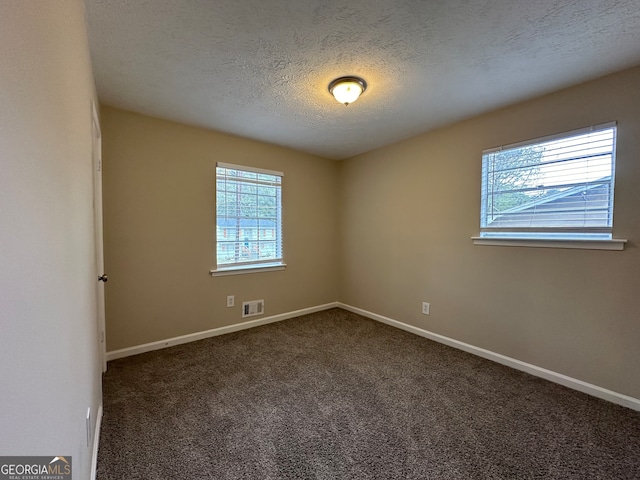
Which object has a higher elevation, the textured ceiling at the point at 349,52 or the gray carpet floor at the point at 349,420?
the textured ceiling at the point at 349,52

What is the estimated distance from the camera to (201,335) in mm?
3119

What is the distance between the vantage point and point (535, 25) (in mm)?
1532

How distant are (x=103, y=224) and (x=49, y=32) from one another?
2.12 meters

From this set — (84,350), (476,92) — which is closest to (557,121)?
(476,92)

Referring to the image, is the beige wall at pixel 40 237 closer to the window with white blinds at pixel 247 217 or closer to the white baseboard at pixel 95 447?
the white baseboard at pixel 95 447

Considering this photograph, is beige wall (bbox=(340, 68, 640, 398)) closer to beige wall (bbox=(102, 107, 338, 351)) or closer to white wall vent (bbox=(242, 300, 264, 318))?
beige wall (bbox=(102, 107, 338, 351))

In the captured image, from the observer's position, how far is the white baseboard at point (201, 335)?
267 cm

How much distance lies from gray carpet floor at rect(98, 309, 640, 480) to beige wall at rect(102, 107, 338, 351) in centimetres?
42

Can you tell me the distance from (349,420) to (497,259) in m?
1.94

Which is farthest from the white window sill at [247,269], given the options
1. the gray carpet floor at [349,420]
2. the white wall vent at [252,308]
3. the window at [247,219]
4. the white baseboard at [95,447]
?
the white baseboard at [95,447]

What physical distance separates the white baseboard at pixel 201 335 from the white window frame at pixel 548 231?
2430 millimetres

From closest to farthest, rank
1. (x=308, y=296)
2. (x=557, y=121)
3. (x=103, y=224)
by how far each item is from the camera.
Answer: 1. (x=557, y=121)
2. (x=103, y=224)
3. (x=308, y=296)

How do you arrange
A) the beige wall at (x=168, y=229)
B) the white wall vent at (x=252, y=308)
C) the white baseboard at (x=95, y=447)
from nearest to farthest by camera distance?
the white baseboard at (x=95, y=447) < the beige wall at (x=168, y=229) < the white wall vent at (x=252, y=308)

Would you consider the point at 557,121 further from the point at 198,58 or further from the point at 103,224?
the point at 103,224
